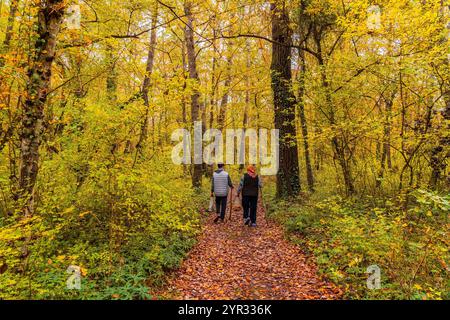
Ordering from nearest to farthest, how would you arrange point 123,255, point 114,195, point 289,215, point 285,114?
1. point 123,255
2. point 114,195
3. point 289,215
4. point 285,114

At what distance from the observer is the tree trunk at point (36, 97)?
4.61 m

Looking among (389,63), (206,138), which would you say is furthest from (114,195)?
(206,138)

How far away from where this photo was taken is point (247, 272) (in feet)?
20.2

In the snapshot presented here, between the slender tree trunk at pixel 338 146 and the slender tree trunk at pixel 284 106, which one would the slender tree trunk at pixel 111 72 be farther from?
the slender tree trunk at pixel 338 146

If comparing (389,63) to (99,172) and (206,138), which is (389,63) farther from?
(206,138)

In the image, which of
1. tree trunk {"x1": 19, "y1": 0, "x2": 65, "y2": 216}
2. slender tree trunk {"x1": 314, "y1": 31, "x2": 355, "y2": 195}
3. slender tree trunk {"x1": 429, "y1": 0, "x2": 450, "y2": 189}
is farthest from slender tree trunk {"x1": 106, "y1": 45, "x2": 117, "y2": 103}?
slender tree trunk {"x1": 429, "y1": 0, "x2": 450, "y2": 189}

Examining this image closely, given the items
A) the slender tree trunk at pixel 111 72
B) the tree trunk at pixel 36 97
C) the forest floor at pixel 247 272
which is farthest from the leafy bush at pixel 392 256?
the slender tree trunk at pixel 111 72

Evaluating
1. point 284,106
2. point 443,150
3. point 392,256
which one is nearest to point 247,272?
point 392,256

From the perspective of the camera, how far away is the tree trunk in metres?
4.61

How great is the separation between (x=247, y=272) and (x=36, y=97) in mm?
5322

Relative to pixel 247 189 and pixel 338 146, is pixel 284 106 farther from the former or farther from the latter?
pixel 247 189

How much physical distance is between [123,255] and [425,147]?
26.7 feet

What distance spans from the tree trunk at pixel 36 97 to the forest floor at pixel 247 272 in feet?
9.93

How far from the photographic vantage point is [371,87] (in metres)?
8.45
